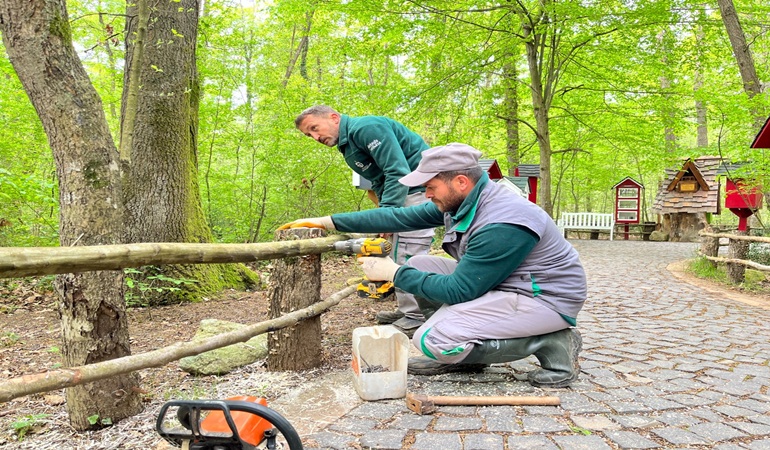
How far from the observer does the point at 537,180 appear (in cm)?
1806

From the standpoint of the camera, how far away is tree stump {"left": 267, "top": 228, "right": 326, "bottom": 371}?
3.11 meters

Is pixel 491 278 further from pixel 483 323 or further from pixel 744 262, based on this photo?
pixel 744 262

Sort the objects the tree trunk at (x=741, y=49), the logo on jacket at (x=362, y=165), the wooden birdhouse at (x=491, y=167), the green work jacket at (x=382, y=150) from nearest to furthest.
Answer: the green work jacket at (x=382, y=150), the logo on jacket at (x=362, y=165), the tree trunk at (x=741, y=49), the wooden birdhouse at (x=491, y=167)

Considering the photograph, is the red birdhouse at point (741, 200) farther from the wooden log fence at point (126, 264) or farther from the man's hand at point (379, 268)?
the wooden log fence at point (126, 264)

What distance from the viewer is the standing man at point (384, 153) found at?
355 centimetres

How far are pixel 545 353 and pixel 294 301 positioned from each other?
1.56 m

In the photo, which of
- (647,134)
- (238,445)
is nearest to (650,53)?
(647,134)

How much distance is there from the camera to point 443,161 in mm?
2627

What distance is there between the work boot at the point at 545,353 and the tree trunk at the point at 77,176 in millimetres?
1873

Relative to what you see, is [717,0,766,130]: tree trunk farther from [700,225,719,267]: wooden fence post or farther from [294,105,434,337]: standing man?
[294,105,434,337]: standing man

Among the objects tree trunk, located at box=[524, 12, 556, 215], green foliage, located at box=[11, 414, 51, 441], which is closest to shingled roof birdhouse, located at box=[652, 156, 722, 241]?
tree trunk, located at box=[524, 12, 556, 215]

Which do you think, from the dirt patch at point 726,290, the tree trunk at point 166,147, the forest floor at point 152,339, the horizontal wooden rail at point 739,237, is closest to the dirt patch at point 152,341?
the forest floor at point 152,339

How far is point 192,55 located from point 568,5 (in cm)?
727

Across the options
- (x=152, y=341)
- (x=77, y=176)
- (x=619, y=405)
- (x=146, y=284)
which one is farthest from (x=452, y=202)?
(x=146, y=284)
